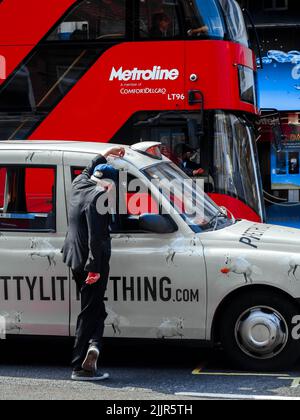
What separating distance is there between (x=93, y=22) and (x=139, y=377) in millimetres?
5539

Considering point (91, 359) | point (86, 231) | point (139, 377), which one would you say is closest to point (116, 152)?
point (86, 231)

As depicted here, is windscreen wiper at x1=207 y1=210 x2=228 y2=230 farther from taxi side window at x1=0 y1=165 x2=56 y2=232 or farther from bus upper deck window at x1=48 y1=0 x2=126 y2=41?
bus upper deck window at x1=48 y1=0 x2=126 y2=41

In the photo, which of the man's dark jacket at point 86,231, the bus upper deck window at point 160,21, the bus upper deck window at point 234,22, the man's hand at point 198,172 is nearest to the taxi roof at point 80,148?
the man's dark jacket at point 86,231

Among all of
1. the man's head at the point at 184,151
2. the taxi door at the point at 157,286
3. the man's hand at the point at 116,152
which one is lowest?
the taxi door at the point at 157,286

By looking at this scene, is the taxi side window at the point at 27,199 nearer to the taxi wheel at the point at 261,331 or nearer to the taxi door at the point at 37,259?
the taxi door at the point at 37,259

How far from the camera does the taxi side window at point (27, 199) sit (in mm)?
6887

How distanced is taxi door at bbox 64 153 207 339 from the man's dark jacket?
0.41 meters

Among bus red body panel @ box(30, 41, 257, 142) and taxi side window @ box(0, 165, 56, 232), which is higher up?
bus red body panel @ box(30, 41, 257, 142)

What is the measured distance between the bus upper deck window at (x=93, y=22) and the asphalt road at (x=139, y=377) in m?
4.55

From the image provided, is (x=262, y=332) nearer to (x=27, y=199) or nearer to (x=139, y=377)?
(x=139, y=377)

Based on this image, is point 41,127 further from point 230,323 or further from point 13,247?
point 230,323

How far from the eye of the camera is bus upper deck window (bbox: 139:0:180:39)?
1041 centimetres
